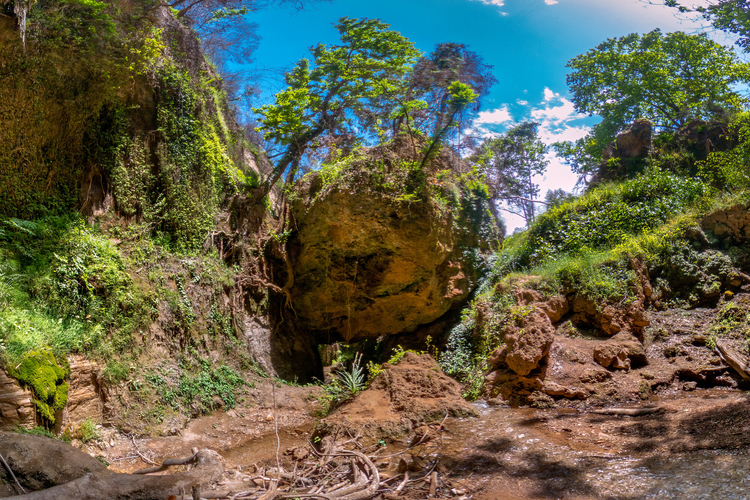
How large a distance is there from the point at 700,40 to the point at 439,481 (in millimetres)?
18583

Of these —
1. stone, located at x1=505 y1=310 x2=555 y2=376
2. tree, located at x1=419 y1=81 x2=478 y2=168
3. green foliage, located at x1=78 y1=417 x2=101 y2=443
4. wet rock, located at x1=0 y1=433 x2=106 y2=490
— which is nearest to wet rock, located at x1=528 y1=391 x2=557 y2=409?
stone, located at x1=505 y1=310 x2=555 y2=376

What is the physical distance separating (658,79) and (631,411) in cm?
1468

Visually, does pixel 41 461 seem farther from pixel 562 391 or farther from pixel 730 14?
pixel 730 14

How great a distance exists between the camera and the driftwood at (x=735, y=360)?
5734 mm

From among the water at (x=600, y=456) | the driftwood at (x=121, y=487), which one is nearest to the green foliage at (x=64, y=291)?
the driftwood at (x=121, y=487)

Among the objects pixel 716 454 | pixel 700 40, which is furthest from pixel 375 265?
pixel 700 40

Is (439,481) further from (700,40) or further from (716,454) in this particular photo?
(700,40)

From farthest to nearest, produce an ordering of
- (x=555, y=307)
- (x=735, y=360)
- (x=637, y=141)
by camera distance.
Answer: (x=637, y=141), (x=555, y=307), (x=735, y=360)

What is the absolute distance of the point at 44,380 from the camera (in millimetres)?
4785

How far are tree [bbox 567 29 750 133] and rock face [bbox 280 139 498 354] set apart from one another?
827 centimetres

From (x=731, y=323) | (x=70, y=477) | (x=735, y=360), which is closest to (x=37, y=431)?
(x=70, y=477)

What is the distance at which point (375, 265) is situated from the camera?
11.7 meters

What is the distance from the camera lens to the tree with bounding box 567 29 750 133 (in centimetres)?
1430

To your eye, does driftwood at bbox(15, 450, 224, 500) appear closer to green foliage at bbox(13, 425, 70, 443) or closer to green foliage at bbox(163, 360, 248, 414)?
green foliage at bbox(13, 425, 70, 443)
